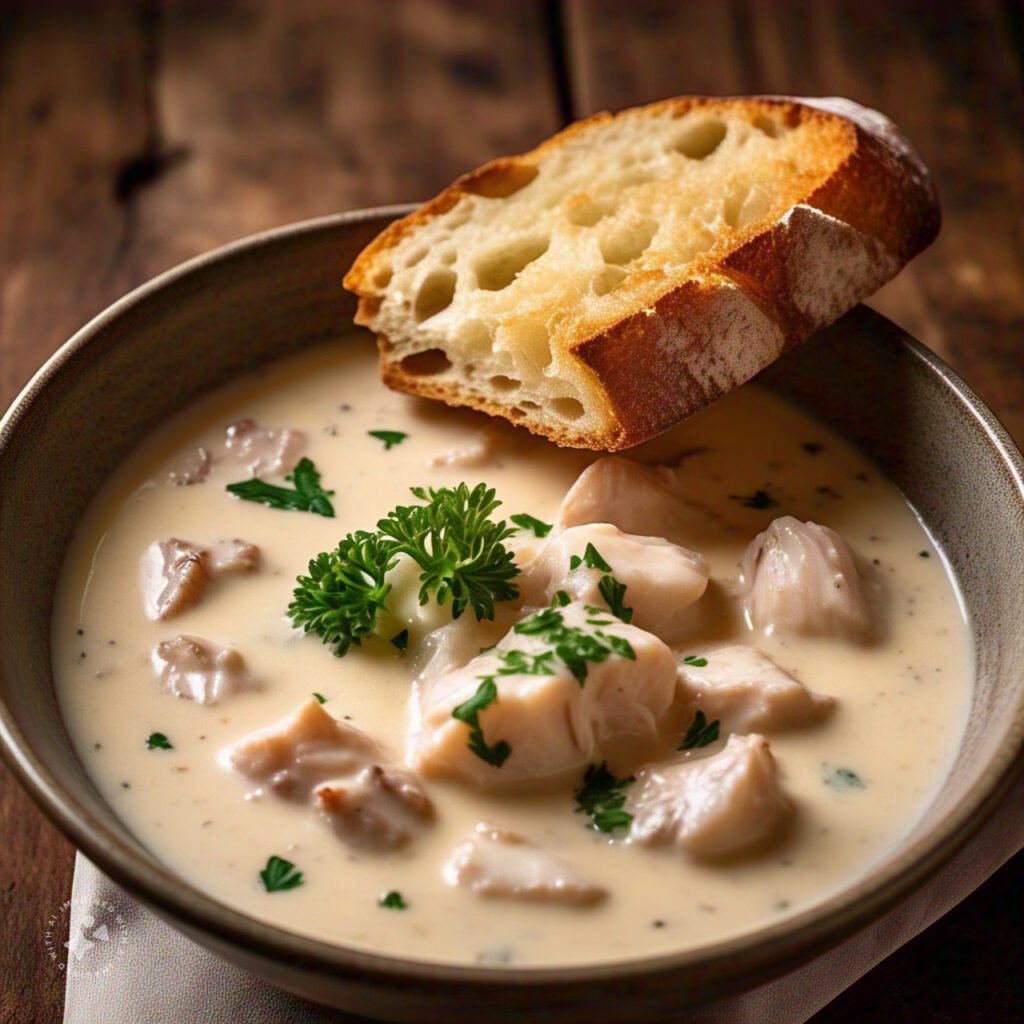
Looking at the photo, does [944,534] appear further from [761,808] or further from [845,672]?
[761,808]

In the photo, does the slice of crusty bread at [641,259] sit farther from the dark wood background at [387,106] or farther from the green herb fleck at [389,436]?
the dark wood background at [387,106]

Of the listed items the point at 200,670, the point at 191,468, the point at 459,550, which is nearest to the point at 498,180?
the point at 191,468

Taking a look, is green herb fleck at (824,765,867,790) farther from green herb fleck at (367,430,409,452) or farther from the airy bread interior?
green herb fleck at (367,430,409,452)

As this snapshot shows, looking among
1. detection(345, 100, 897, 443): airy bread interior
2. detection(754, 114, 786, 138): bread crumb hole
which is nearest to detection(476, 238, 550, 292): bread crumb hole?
detection(345, 100, 897, 443): airy bread interior

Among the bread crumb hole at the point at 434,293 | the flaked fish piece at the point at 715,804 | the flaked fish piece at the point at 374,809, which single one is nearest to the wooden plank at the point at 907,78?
the bread crumb hole at the point at 434,293

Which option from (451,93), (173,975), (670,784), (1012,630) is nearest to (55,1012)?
(173,975)
